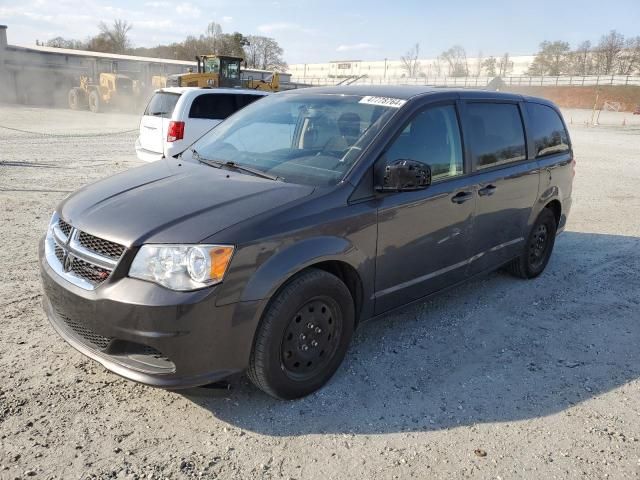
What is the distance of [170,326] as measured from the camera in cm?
261

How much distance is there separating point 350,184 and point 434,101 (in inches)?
45.6

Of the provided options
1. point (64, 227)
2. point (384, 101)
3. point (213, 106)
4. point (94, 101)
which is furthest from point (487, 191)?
point (94, 101)

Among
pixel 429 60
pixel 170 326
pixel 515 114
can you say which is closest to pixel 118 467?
pixel 170 326

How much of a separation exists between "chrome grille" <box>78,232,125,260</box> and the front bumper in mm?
154

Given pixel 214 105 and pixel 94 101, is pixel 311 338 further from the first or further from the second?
pixel 94 101

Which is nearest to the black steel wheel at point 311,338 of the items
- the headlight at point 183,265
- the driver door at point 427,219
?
the driver door at point 427,219

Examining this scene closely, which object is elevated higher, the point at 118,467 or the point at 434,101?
the point at 434,101

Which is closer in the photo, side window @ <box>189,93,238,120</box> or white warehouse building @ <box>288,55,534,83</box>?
side window @ <box>189,93,238,120</box>

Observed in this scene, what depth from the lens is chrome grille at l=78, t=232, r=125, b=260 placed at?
274 centimetres

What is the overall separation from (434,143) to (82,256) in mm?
2497

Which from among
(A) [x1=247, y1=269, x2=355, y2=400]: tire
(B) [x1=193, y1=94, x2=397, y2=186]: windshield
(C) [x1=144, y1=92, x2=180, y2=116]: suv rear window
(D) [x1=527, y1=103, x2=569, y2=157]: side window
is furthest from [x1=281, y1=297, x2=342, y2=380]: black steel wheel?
(C) [x1=144, y1=92, x2=180, y2=116]: suv rear window

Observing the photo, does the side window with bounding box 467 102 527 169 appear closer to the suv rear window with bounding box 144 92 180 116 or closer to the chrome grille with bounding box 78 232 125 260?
the chrome grille with bounding box 78 232 125 260

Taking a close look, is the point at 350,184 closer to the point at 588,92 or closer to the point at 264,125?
the point at 264,125

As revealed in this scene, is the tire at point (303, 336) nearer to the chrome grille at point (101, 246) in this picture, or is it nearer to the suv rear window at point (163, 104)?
the chrome grille at point (101, 246)
